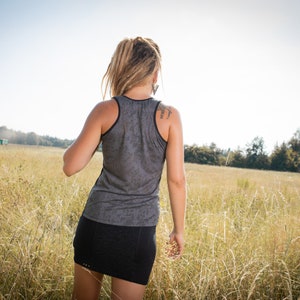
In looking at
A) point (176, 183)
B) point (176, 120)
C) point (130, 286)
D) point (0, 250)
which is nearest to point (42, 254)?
point (0, 250)

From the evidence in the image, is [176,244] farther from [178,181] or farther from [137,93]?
[137,93]

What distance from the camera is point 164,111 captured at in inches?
55.6

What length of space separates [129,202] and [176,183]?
286mm

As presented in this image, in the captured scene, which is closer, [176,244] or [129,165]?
[129,165]

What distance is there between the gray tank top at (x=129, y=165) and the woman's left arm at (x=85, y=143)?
0.05m

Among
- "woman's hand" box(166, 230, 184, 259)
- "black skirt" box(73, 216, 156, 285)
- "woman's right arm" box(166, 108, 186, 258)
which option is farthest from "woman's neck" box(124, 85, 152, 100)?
"woman's hand" box(166, 230, 184, 259)

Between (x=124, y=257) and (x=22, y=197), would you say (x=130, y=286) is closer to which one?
(x=124, y=257)

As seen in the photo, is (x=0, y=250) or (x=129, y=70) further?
(x=0, y=250)

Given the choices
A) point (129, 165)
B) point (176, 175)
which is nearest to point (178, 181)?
point (176, 175)

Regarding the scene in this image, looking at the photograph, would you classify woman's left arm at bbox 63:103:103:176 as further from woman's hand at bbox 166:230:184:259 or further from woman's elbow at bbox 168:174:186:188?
woman's hand at bbox 166:230:184:259

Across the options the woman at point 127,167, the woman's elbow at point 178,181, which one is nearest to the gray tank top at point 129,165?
the woman at point 127,167

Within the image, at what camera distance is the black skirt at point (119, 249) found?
140cm

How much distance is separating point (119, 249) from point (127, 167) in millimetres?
390

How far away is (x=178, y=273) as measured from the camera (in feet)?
8.52
